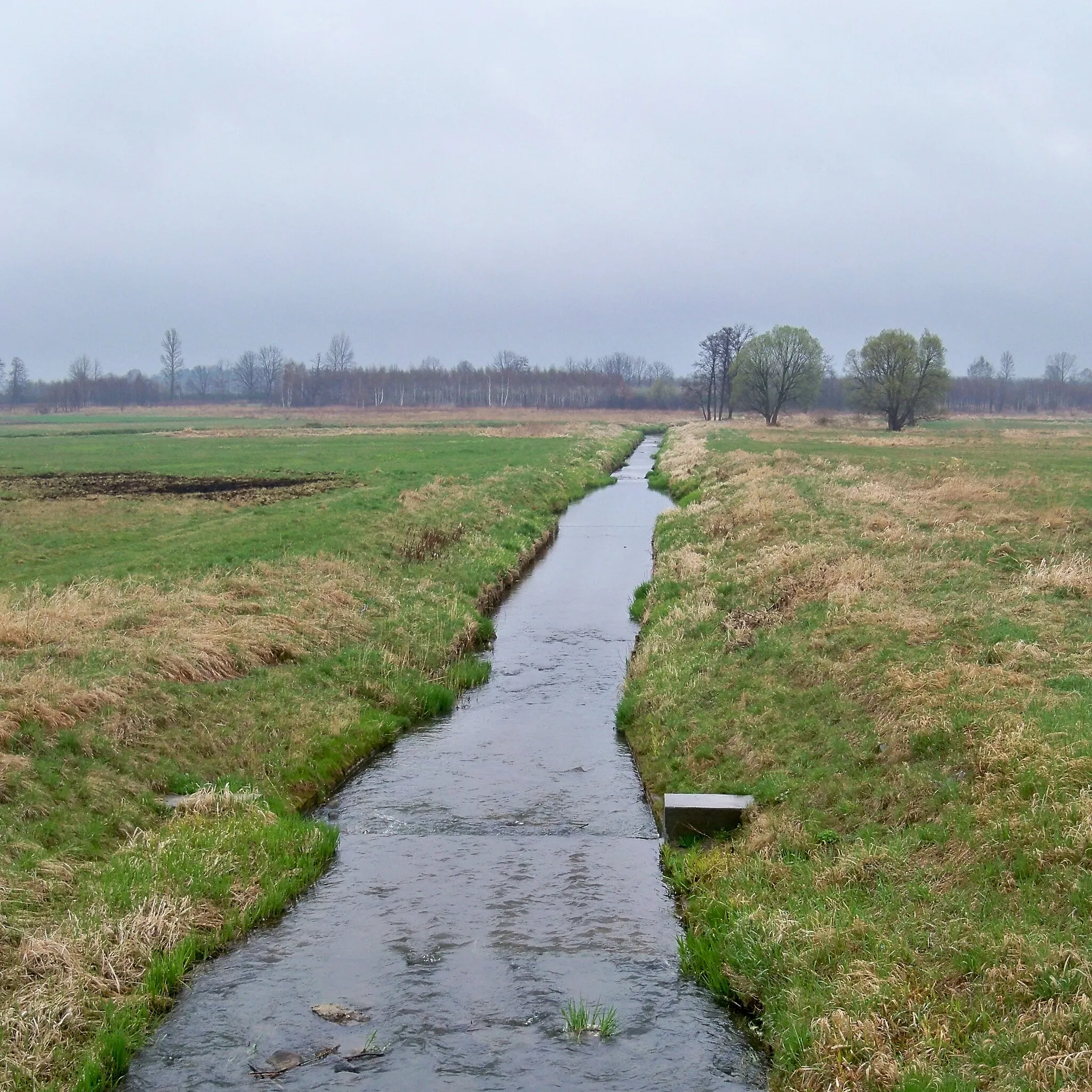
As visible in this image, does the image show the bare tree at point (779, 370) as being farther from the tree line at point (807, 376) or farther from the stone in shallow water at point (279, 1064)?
the stone in shallow water at point (279, 1064)

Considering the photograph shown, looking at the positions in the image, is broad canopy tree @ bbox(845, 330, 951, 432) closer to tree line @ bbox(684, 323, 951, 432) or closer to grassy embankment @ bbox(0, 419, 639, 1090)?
tree line @ bbox(684, 323, 951, 432)

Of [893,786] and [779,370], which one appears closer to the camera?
[893,786]

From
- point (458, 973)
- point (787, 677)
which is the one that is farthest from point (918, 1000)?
point (787, 677)

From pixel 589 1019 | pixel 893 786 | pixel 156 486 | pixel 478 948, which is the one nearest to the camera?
pixel 589 1019

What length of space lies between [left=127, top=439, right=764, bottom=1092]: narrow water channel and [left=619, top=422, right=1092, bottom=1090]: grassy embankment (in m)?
0.71

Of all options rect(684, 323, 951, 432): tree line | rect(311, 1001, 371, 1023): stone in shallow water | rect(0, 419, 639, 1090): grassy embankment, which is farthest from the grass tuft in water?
rect(684, 323, 951, 432): tree line

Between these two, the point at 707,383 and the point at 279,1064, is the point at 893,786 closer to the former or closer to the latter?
the point at 279,1064

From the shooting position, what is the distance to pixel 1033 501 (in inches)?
1193

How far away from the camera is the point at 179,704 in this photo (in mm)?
14852

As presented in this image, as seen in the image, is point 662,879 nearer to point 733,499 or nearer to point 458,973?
point 458,973

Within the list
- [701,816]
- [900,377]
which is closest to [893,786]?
[701,816]

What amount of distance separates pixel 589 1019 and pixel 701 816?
4.21 meters

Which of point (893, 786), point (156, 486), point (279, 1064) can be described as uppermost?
point (156, 486)

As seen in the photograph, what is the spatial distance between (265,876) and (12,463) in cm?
5250
